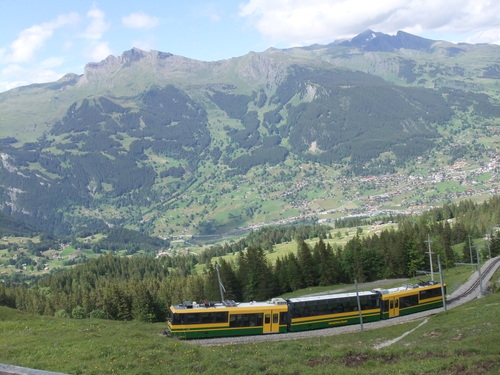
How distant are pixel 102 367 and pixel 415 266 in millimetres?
105780

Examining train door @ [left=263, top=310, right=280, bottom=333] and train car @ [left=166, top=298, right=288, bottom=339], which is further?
train door @ [left=263, top=310, right=280, bottom=333]

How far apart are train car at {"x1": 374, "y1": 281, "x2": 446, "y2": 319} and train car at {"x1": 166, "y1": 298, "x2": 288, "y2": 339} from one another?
1733 centimetres

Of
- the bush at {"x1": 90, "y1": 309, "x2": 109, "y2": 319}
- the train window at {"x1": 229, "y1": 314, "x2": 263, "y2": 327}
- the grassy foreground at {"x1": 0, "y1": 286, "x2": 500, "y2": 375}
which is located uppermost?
the grassy foreground at {"x1": 0, "y1": 286, "x2": 500, "y2": 375}

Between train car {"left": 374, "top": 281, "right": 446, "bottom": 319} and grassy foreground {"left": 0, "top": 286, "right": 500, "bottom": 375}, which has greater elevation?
grassy foreground {"left": 0, "top": 286, "right": 500, "bottom": 375}

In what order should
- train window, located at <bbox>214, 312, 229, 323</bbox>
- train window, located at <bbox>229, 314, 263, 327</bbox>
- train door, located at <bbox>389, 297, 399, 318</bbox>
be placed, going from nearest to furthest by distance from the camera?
train window, located at <bbox>214, 312, 229, 323</bbox>
train window, located at <bbox>229, 314, 263, 327</bbox>
train door, located at <bbox>389, 297, 399, 318</bbox>

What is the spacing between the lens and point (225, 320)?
56125mm

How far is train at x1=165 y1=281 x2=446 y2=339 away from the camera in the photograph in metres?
55.4

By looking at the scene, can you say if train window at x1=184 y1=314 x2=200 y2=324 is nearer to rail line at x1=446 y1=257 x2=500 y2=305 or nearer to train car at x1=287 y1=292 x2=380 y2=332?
train car at x1=287 y1=292 x2=380 y2=332

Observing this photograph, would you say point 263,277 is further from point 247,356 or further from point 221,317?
point 247,356

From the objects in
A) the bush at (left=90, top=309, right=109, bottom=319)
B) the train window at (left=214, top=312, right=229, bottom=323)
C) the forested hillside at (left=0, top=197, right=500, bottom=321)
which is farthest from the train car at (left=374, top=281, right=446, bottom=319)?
the bush at (left=90, top=309, right=109, bottom=319)

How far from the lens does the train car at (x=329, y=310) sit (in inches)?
2327

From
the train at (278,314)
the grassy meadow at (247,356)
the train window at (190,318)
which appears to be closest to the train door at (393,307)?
the train at (278,314)

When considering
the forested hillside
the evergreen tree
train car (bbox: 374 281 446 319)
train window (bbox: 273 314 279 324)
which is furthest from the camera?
the evergreen tree

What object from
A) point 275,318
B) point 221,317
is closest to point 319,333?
point 275,318
